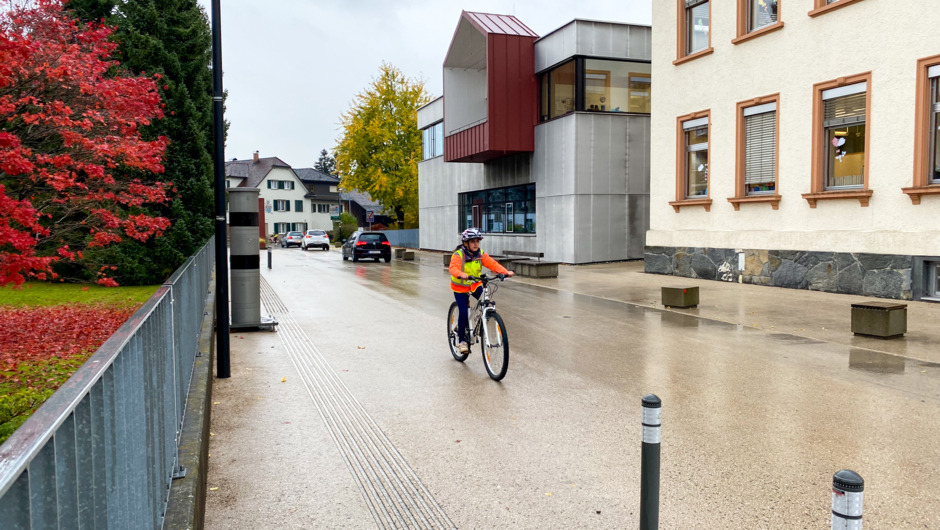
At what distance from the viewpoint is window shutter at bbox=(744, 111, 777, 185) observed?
17125 millimetres

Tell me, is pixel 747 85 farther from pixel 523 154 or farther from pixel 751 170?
pixel 523 154

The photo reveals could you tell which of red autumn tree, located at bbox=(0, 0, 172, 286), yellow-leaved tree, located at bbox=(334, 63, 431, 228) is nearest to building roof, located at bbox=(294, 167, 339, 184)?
yellow-leaved tree, located at bbox=(334, 63, 431, 228)

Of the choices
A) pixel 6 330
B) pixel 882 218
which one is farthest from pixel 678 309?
pixel 6 330

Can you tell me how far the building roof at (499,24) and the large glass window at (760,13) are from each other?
11.7 metres

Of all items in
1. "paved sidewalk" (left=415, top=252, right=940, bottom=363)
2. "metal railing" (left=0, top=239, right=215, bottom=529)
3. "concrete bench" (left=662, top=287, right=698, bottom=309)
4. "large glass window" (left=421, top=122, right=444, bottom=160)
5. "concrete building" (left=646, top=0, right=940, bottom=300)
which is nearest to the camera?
"metal railing" (left=0, top=239, right=215, bottom=529)

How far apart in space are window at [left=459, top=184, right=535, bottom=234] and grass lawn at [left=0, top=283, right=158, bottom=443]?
50.8 ft

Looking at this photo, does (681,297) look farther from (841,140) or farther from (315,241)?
(315,241)

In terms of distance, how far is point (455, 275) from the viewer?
816 cm

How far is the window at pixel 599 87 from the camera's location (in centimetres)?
2619

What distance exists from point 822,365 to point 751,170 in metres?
10.4

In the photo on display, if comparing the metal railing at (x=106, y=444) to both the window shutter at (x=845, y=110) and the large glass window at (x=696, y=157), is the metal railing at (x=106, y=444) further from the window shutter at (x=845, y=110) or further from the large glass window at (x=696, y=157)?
the large glass window at (x=696, y=157)

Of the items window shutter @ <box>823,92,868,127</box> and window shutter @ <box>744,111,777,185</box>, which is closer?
window shutter @ <box>823,92,868,127</box>

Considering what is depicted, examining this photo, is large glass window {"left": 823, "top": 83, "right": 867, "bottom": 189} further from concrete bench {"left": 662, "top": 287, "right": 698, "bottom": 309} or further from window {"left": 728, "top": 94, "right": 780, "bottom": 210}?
concrete bench {"left": 662, "top": 287, "right": 698, "bottom": 309}

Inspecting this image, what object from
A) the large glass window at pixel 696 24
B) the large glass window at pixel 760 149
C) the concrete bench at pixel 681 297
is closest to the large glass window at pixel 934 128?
the large glass window at pixel 760 149
